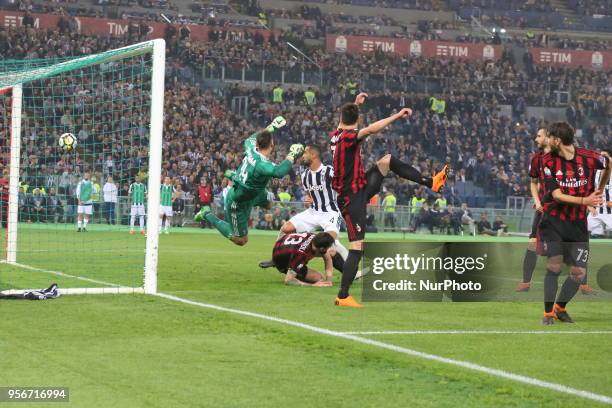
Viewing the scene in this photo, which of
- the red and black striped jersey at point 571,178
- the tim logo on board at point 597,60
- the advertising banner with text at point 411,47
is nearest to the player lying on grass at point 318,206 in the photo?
the red and black striped jersey at point 571,178

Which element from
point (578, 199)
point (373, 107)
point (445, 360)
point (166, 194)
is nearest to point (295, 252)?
point (578, 199)

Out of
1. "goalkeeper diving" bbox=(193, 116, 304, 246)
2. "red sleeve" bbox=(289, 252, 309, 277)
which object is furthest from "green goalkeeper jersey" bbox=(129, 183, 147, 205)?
"red sleeve" bbox=(289, 252, 309, 277)

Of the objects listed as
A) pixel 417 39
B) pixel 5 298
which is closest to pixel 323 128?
pixel 417 39

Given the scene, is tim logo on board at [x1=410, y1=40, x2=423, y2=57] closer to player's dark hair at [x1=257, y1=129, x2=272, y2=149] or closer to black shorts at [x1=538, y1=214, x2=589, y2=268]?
player's dark hair at [x1=257, y1=129, x2=272, y2=149]

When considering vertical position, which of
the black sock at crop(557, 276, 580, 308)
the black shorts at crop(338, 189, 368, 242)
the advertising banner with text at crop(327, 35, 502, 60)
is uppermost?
the advertising banner with text at crop(327, 35, 502, 60)

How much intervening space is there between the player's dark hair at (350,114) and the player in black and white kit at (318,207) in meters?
3.39

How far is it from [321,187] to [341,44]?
1575 inches

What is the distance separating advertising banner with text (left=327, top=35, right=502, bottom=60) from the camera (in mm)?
54938

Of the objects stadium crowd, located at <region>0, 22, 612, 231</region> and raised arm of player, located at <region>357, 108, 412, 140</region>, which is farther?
stadium crowd, located at <region>0, 22, 612, 231</region>

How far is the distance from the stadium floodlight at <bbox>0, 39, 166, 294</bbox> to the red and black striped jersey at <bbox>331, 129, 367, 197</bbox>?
7.25 ft

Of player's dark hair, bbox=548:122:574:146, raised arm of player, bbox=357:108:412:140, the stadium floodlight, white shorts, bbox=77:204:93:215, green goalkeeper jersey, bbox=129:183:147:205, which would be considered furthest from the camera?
white shorts, bbox=77:204:93:215

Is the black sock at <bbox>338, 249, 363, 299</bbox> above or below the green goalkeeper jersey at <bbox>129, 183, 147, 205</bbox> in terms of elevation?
below

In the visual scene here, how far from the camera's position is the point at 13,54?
147ft

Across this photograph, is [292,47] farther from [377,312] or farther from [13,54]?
[377,312]
